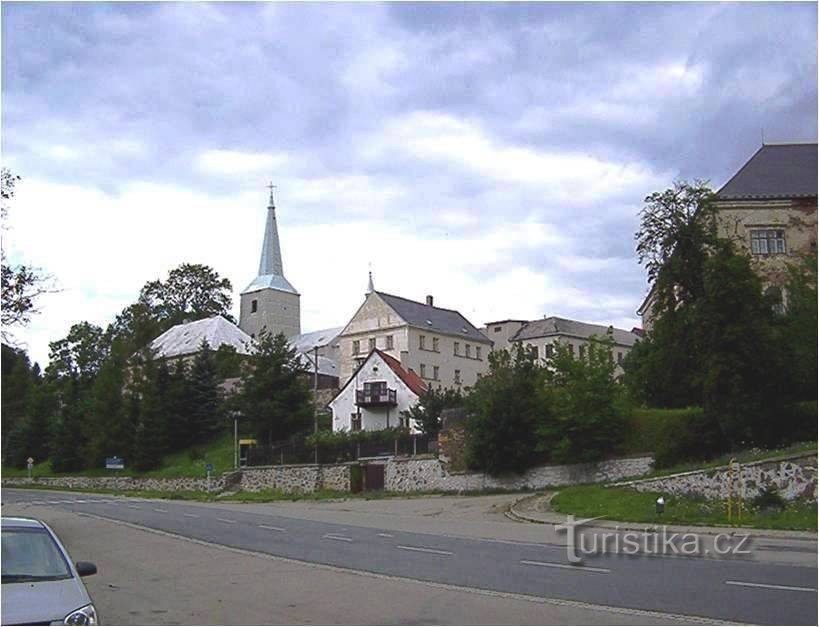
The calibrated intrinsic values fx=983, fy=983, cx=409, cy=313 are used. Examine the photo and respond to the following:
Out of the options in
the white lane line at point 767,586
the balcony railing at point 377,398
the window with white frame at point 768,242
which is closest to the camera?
the white lane line at point 767,586

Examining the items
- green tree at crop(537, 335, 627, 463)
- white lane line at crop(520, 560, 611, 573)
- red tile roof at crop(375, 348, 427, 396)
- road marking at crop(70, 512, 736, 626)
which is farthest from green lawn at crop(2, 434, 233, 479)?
white lane line at crop(520, 560, 611, 573)

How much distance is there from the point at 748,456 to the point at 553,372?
46.5ft

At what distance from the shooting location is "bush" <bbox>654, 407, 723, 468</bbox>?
120ft

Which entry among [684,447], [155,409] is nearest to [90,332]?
[155,409]

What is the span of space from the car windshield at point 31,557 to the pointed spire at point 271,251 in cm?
11091

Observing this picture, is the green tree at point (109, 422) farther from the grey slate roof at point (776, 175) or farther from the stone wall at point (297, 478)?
the grey slate roof at point (776, 175)

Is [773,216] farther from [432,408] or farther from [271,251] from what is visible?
[271,251]

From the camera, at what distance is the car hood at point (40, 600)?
362 inches

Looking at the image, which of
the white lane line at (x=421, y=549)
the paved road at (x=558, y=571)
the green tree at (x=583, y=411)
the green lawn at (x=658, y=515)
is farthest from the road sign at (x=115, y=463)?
the white lane line at (x=421, y=549)

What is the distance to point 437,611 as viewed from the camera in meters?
12.5

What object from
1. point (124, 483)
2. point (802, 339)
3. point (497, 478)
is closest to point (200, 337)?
point (124, 483)

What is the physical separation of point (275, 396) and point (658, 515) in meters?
41.4

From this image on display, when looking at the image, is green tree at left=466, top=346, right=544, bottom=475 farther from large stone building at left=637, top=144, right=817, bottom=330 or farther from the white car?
the white car

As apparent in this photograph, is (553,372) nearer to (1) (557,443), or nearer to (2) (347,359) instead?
(1) (557,443)
